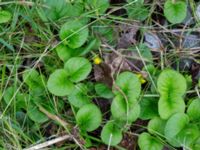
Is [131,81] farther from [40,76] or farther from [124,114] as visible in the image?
[40,76]

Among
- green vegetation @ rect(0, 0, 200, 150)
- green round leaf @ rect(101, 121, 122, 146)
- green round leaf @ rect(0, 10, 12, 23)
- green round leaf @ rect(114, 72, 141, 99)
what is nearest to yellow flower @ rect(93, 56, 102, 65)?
green vegetation @ rect(0, 0, 200, 150)

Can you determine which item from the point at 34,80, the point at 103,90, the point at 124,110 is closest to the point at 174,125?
the point at 124,110

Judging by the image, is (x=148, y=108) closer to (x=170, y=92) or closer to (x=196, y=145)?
(x=170, y=92)

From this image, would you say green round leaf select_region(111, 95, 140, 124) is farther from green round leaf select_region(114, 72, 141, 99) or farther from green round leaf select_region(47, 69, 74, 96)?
green round leaf select_region(47, 69, 74, 96)

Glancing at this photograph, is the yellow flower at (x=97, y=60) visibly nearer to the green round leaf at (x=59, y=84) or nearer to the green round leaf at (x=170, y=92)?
the green round leaf at (x=59, y=84)

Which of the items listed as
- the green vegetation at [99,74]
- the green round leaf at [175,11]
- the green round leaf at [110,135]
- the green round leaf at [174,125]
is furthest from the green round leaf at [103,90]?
the green round leaf at [175,11]

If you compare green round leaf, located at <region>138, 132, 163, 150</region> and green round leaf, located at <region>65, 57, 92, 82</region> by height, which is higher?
green round leaf, located at <region>65, 57, 92, 82</region>
